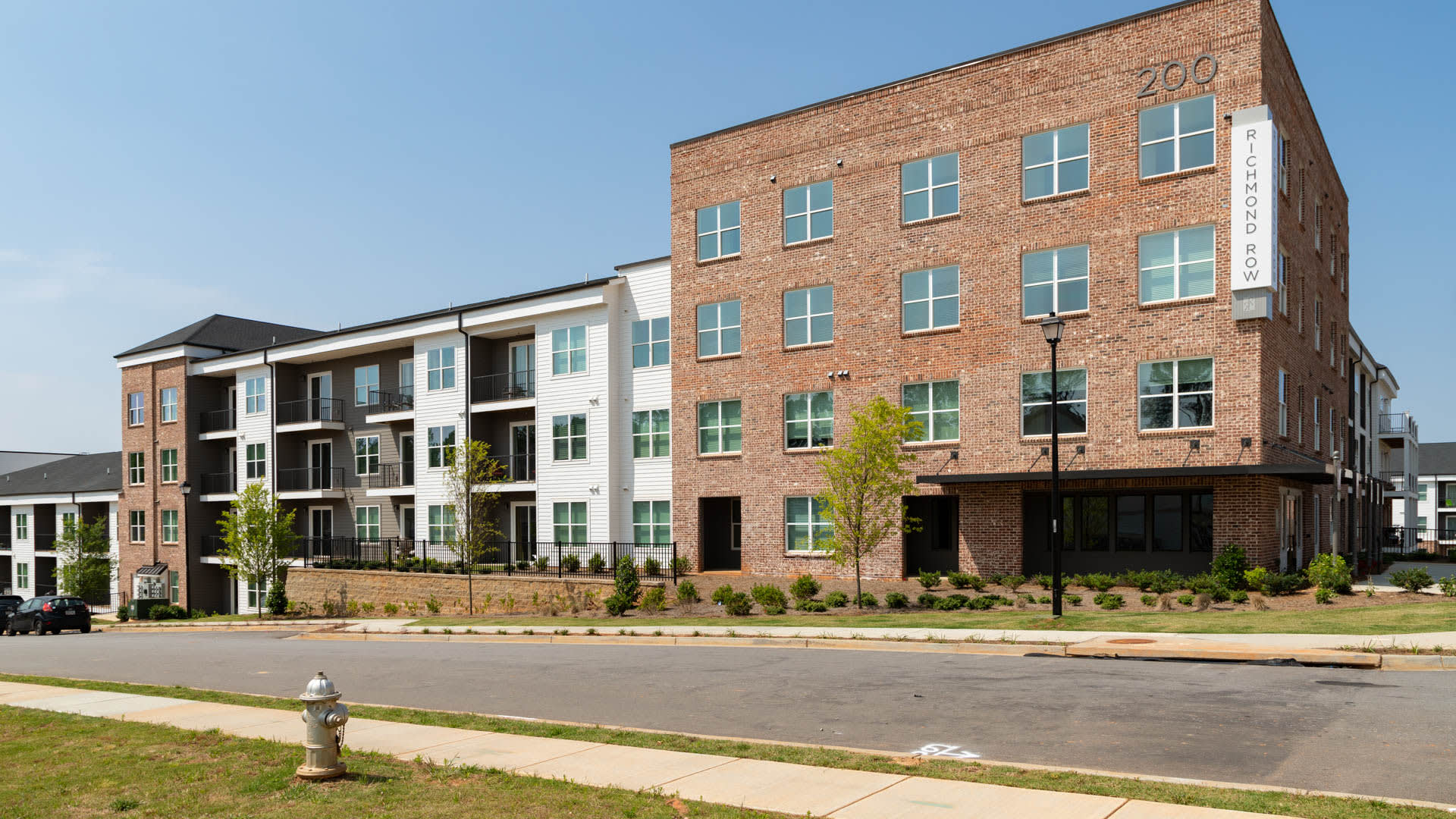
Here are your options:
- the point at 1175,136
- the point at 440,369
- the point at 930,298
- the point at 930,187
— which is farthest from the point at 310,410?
the point at 1175,136

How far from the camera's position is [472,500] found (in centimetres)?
3547

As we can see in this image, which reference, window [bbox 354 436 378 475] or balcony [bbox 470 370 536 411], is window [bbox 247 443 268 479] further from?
balcony [bbox 470 370 536 411]

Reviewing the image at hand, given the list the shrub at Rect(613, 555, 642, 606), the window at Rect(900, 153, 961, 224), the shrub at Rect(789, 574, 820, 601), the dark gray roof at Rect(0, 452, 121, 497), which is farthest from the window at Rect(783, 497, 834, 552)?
the dark gray roof at Rect(0, 452, 121, 497)

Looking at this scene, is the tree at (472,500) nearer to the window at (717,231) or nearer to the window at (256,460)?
the window at (717,231)

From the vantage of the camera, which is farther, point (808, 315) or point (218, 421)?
point (218, 421)

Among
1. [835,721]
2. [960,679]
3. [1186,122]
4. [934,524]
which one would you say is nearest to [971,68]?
[1186,122]

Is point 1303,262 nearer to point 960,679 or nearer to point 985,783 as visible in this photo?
point 960,679

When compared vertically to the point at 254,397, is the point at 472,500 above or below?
below

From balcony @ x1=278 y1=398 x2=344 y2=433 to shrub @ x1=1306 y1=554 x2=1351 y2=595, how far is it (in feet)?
126

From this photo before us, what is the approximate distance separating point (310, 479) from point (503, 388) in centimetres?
1261

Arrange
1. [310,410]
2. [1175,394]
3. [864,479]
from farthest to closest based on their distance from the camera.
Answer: [310,410] → [1175,394] → [864,479]

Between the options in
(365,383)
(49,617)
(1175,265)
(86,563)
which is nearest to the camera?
(1175,265)

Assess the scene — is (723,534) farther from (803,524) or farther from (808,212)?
(808,212)

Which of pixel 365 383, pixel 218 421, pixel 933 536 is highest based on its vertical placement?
pixel 365 383
